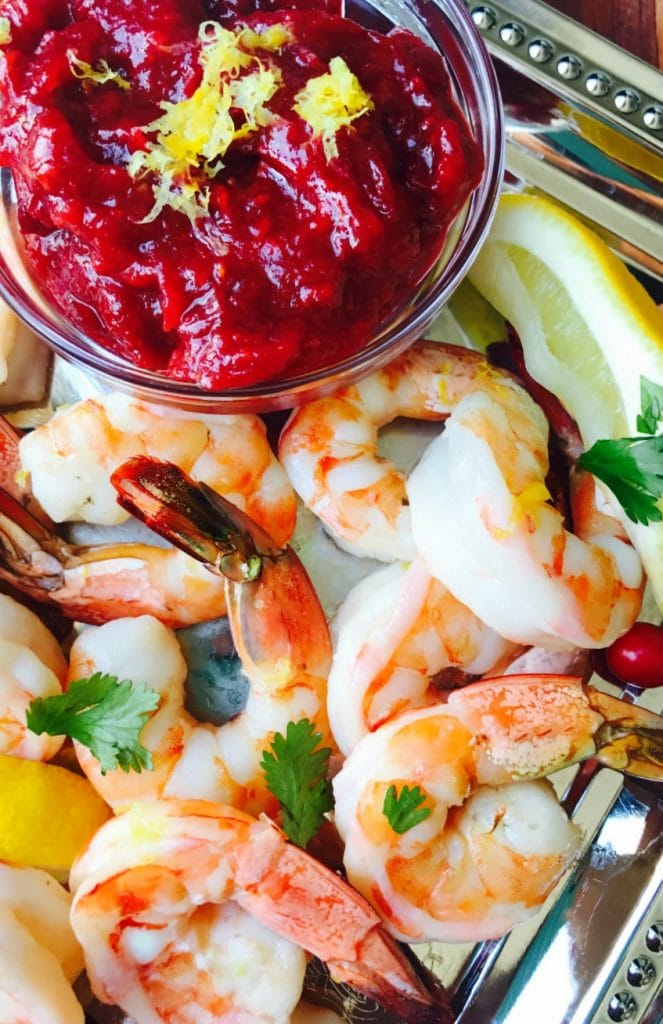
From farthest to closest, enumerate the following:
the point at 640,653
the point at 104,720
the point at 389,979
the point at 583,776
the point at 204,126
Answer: the point at 583,776, the point at 640,653, the point at 104,720, the point at 389,979, the point at 204,126

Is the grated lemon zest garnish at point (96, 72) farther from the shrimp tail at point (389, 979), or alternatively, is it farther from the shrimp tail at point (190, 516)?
the shrimp tail at point (389, 979)

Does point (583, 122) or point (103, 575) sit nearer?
point (103, 575)

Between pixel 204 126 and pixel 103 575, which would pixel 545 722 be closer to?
pixel 103 575

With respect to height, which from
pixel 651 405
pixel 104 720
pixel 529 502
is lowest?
pixel 104 720

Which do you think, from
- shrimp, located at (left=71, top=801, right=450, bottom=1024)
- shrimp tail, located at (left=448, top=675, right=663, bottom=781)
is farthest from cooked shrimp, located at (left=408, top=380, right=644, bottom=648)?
shrimp, located at (left=71, top=801, right=450, bottom=1024)

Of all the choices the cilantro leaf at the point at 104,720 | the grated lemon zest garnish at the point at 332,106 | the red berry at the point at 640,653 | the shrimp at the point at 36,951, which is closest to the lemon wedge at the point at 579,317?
the red berry at the point at 640,653

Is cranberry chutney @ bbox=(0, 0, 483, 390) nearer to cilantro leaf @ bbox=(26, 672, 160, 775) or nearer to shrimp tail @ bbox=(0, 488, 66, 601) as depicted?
shrimp tail @ bbox=(0, 488, 66, 601)

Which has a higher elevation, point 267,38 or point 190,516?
point 267,38

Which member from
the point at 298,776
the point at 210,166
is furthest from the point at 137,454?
the point at 298,776

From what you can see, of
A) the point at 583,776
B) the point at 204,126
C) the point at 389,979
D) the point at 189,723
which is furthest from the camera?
the point at 583,776
